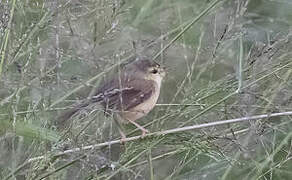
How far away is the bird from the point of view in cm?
314

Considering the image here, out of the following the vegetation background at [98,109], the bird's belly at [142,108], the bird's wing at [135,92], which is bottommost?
the bird's belly at [142,108]

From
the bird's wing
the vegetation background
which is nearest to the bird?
the bird's wing

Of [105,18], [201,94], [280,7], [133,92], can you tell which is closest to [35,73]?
[105,18]

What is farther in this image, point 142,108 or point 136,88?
point 136,88

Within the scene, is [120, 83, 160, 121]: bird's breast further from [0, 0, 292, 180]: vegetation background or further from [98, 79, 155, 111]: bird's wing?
[0, 0, 292, 180]: vegetation background

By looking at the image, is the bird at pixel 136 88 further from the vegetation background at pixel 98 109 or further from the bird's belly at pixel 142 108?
the vegetation background at pixel 98 109

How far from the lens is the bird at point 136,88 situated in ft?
10.3

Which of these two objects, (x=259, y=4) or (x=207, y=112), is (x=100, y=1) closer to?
(x=207, y=112)

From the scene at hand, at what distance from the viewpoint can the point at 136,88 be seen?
356 cm

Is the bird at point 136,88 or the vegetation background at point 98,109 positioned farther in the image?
the bird at point 136,88

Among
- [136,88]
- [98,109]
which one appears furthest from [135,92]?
[98,109]

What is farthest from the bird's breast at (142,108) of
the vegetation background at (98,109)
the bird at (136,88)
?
the vegetation background at (98,109)

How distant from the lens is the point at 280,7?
4418 mm

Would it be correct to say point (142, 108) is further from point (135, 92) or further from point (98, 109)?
point (98, 109)
